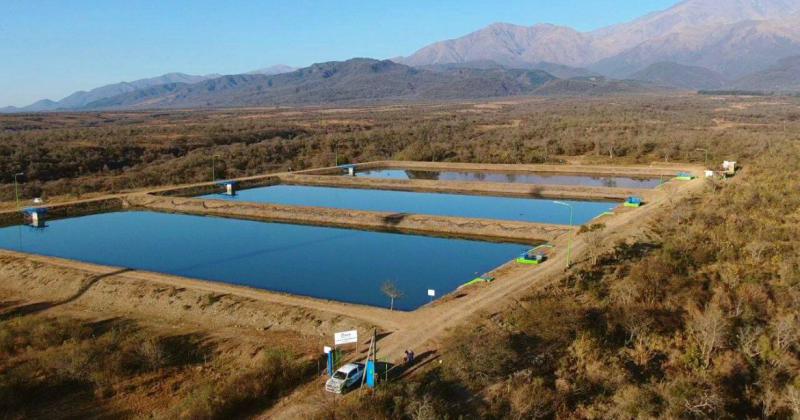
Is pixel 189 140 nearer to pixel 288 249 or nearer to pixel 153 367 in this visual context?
pixel 288 249

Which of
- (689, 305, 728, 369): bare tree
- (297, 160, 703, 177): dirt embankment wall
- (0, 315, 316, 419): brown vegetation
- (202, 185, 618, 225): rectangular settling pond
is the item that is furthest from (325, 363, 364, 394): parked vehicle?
(297, 160, 703, 177): dirt embankment wall

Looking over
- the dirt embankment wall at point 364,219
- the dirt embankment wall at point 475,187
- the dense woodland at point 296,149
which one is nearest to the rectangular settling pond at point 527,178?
the dirt embankment wall at point 475,187

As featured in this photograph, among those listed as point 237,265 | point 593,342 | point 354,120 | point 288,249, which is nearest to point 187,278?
point 237,265

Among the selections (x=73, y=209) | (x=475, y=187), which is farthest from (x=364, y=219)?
(x=73, y=209)

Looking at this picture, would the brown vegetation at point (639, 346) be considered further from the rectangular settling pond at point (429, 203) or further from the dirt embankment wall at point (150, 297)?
the rectangular settling pond at point (429, 203)

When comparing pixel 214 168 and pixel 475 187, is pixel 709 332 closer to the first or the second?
pixel 475 187
